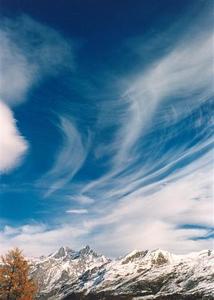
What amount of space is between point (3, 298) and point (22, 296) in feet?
7.97

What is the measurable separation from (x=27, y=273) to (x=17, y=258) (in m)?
2.65

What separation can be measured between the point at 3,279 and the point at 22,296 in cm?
333

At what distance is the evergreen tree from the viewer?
166 feet

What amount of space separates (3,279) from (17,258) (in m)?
3.11

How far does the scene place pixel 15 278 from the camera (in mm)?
50656

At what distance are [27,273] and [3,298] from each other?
421 cm

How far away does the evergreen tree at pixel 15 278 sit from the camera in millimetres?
50562

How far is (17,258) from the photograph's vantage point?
2008 inches

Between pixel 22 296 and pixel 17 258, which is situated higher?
pixel 17 258

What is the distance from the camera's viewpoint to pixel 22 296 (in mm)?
50906

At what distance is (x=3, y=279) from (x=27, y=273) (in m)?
3.14

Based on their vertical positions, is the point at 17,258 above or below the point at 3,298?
above

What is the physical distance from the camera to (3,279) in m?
50.5
